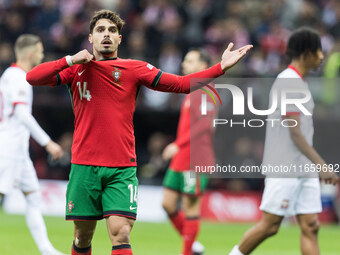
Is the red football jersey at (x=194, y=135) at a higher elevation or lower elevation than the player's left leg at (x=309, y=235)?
higher

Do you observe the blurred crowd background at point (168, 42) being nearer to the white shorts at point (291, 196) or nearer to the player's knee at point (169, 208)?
the player's knee at point (169, 208)

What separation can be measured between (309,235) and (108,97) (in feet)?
8.25

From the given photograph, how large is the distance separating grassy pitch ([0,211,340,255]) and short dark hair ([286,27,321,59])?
401 cm

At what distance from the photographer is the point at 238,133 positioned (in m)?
16.6

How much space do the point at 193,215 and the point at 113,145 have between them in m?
3.59

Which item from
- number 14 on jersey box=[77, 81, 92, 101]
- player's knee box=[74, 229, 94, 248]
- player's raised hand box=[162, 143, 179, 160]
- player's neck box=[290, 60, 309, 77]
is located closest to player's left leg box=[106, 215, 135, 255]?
player's knee box=[74, 229, 94, 248]

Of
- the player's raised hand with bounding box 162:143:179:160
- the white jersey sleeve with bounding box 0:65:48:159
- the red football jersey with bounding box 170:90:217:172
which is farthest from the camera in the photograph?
the red football jersey with bounding box 170:90:217:172

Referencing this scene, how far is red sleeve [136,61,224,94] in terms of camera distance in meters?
5.94

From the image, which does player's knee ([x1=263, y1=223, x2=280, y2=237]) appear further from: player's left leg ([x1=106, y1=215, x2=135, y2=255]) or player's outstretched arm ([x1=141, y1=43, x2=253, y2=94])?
player's outstretched arm ([x1=141, y1=43, x2=253, y2=94])

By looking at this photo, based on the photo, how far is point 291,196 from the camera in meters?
6.95

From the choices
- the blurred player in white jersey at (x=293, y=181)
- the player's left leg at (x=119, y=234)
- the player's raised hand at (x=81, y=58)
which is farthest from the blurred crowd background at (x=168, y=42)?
the player's raised hand at (x=81, y=58)

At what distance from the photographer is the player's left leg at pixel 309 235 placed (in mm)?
6895

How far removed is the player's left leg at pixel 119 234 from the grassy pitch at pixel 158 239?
12.4 ft

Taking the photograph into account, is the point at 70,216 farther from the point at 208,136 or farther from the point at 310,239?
the point at 208,136
